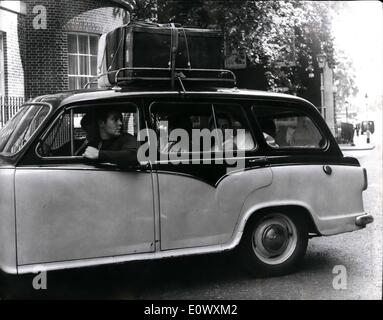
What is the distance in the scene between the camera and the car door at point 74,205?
13.9 feet

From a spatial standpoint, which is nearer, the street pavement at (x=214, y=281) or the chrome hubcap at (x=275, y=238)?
the street pavement at (x=214, y=281)

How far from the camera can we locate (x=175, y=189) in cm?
478

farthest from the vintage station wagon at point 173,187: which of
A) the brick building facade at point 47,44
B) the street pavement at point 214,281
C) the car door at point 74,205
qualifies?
the brick building facade at point 47,44

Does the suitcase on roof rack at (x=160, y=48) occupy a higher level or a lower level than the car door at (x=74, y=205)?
higher

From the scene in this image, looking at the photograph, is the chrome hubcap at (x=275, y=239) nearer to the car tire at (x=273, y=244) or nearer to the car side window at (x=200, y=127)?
the car tire at (x=273, y=244)

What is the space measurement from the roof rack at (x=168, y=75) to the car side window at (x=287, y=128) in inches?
21.6

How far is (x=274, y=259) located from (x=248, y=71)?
21.8 metres

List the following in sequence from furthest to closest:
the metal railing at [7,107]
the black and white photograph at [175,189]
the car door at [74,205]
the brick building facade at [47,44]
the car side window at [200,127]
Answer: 1. the brick building facade at [47,44]
2. the metal railing at [7,107]
3. the car side window at [200,127]
4. the black and white photograph at [175,189]
5. the car door at [74,205]

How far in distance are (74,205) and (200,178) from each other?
1231mm

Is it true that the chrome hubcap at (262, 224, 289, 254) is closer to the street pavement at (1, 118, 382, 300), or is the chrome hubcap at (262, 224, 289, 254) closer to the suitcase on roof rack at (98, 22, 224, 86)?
the street pavement at (1, 118, 382, 300)

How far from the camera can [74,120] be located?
4.68 meters

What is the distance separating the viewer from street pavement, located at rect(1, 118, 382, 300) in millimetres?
4762
